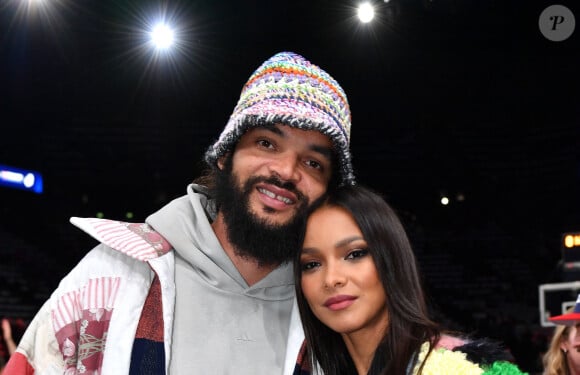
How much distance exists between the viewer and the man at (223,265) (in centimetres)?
185

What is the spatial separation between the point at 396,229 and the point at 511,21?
7.32m

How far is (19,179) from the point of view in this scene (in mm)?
10992

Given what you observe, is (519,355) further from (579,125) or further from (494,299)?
(579,125)

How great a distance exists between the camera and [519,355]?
10.4 meters

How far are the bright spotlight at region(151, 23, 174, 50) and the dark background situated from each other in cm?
18

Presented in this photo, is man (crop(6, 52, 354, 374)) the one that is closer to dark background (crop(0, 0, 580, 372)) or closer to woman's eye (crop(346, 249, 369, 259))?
woman's eye (crop(346, 249, 369, 259))

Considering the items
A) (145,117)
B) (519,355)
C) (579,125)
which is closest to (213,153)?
(519,355)

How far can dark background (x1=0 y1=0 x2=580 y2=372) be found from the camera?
9.15 metres

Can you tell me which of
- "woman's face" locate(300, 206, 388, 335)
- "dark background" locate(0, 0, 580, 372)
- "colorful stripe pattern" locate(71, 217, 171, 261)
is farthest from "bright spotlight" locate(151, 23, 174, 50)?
"woman's face" locate(300, 206, 388, 335)

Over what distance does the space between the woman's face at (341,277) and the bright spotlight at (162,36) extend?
24.7 ft

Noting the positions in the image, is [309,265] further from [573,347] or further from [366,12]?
[366,12]

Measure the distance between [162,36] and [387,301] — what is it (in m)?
8.00

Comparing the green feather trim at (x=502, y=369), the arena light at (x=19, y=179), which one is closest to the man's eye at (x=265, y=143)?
the green feather trim at (x=502, y=369)

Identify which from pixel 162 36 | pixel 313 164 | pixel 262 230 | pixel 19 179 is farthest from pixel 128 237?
pixel 19 179
